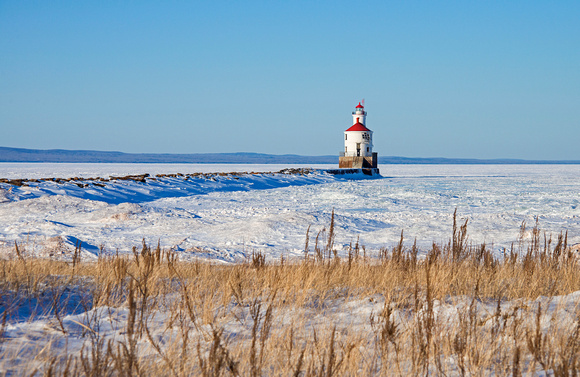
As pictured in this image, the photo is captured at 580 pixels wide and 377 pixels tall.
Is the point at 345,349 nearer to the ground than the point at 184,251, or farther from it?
farther from it

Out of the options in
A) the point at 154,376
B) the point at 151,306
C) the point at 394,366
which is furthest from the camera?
the point at 151,306

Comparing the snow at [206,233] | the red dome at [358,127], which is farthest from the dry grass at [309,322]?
the red dome at [358,127]

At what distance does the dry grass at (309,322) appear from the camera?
2527 millimetres

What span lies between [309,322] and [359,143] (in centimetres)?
5236

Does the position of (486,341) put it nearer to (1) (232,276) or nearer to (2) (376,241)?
(1) (232,276)

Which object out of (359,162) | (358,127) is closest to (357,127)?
(358,127)

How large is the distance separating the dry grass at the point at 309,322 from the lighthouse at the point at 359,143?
Result: 4959 centimetres

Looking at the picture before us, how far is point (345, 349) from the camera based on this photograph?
2766 mm

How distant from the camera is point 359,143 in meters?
55.1

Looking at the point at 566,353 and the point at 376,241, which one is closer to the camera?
the point at 566,353

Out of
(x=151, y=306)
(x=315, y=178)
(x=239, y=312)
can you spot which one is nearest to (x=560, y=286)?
(x=239, y=312)

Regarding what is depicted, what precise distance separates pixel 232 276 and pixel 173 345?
5.96 feet

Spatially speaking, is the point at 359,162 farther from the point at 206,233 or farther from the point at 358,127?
the point at 206,233

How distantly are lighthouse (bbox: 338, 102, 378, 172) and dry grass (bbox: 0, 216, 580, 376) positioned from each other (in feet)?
163
